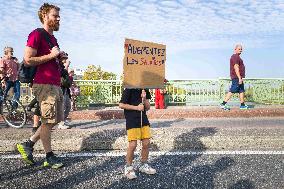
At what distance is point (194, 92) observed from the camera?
15188 millimetres

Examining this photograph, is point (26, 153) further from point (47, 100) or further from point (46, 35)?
point (46, 35)

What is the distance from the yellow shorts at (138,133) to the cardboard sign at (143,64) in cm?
50

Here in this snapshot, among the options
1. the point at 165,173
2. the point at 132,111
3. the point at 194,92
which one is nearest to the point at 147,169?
the point at 165,173

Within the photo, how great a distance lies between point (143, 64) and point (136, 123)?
0.75 m

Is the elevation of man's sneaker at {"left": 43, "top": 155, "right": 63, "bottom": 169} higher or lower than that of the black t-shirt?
lower

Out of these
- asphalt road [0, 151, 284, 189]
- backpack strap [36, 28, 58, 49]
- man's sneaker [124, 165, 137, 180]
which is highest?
backpack strap [36, 28, 58, 49]

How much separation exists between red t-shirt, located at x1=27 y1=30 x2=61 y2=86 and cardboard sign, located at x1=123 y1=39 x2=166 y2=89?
3.07 feet

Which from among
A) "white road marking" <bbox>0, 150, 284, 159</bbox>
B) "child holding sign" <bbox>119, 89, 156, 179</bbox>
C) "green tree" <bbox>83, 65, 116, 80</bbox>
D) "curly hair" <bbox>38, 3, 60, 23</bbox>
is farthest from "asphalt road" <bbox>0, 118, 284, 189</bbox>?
"green tree" <bbox>83, 65, 116, 80</bbox>

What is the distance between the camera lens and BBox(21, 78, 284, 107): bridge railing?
15.1 meters

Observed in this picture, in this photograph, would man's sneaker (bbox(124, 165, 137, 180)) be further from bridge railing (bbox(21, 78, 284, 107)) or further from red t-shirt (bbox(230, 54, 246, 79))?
bridge railing (bbox(21, 78, 284, 107))

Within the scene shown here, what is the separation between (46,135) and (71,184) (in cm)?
102

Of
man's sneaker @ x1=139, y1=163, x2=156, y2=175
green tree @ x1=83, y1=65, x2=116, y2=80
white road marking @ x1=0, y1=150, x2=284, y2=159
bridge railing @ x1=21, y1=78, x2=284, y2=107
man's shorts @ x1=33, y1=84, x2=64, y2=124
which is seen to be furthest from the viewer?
green tree @ x1=83, y1=65, x2=116, y2=80

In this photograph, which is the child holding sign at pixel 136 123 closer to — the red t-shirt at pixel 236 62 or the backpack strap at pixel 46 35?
the backpack strap at pixel 46 35

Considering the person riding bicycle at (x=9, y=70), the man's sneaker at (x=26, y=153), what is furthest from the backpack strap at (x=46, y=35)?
the person riding bicycle at (x=9, y=70)
